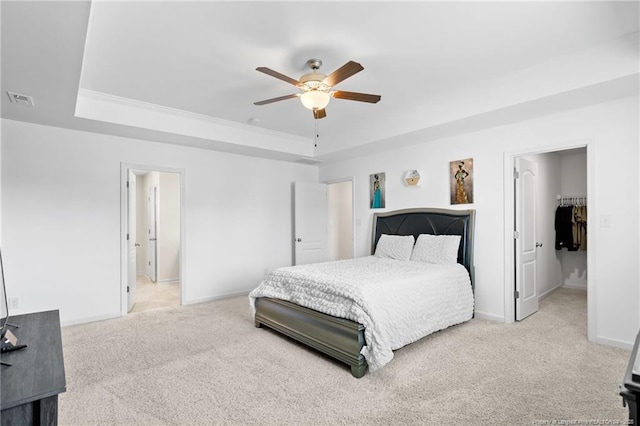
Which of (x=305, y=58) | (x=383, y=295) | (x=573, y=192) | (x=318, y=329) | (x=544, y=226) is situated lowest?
(x=318, y=329)

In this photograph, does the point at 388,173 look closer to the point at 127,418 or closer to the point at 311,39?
the point at 311,39

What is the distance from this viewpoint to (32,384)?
1.22 metres

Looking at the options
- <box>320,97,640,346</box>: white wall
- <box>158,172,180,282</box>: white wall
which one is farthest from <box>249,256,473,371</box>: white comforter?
<box>158,172,180,282</box>: white wall

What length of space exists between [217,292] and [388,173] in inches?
127

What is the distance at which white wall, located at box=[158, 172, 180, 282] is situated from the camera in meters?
6.62

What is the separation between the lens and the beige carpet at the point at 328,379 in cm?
211

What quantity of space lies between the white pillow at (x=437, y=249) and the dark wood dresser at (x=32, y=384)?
3629 mm

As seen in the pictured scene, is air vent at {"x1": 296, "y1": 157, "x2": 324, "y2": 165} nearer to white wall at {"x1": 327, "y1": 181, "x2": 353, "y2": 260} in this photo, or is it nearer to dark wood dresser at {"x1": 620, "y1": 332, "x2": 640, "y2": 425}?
white wall at {"x1": 327, "y1": 181, "x2": 353, "y2": 260}

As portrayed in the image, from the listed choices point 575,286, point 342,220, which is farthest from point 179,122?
point 575,286

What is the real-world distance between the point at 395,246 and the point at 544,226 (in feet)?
8.41

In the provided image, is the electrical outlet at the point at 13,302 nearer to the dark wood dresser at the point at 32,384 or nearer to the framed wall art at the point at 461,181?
the dark wood dresser at the point at 32,384

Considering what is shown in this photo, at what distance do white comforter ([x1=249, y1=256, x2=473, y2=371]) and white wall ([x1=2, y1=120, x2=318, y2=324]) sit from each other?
1.75 meters

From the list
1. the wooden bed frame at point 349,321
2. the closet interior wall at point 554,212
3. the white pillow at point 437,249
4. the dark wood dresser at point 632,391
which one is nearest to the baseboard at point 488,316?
the wooden bed frame at point 349,321

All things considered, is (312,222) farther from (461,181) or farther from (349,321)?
(349,321)
